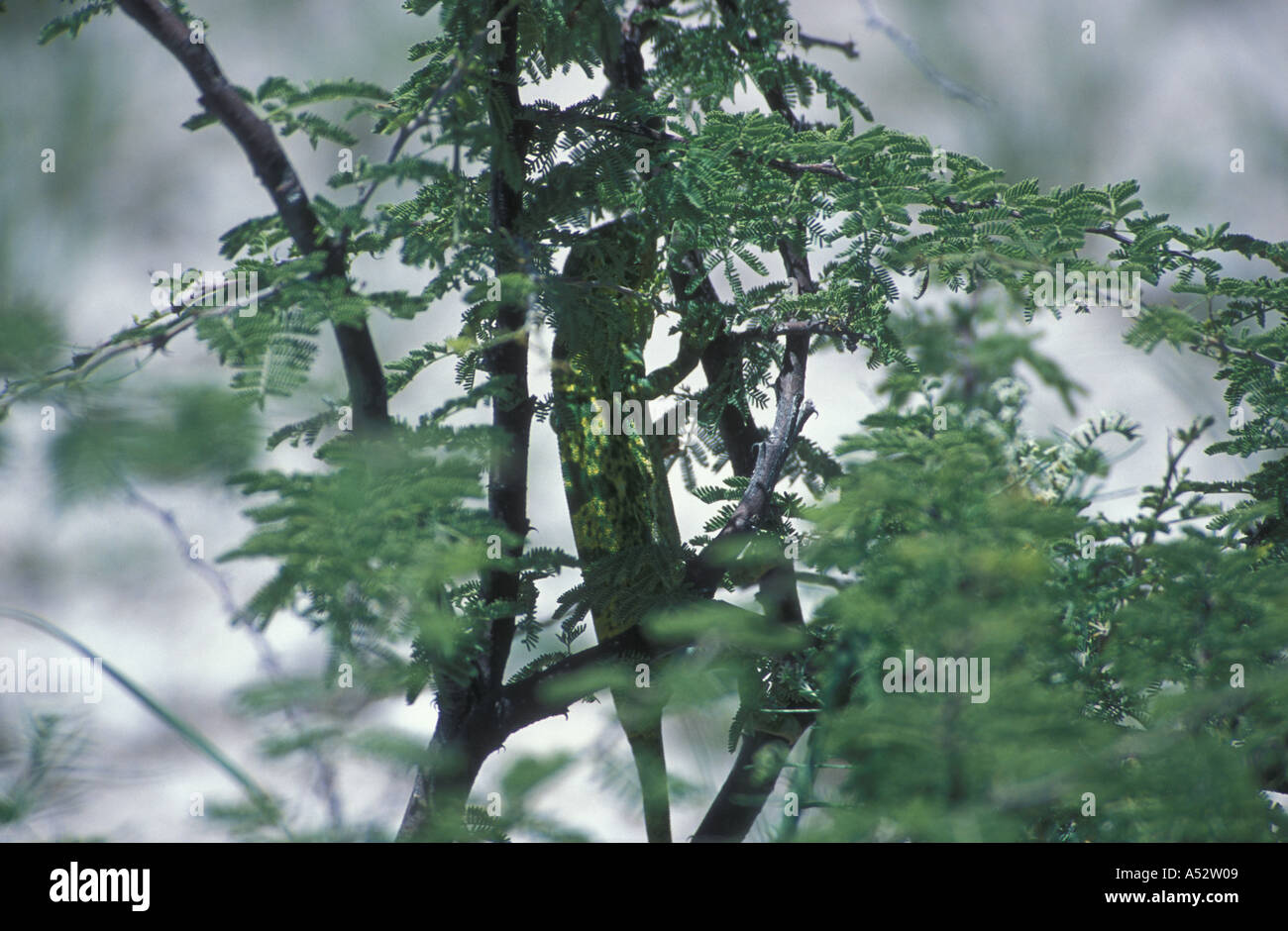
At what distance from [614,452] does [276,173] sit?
1.39 m

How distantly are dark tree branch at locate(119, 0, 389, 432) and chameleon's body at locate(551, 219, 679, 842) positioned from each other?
1.86ft

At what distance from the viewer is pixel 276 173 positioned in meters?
1.59

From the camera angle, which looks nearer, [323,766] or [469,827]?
[323,766]

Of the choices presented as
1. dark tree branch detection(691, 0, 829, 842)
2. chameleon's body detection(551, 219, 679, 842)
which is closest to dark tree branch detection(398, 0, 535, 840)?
chameleon's body detection(551, 219, 679, 842)

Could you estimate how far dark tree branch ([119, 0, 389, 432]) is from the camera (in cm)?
152

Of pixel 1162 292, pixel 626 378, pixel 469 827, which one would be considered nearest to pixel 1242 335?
pixel 1162 292

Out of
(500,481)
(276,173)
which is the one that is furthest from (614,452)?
(276,173)

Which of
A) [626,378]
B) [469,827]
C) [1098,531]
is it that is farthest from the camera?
[626,378]

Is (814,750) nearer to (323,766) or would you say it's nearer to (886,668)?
(886,668)

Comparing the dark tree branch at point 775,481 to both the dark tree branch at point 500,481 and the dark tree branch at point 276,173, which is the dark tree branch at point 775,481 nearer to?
the dark tree branch at point 500,481

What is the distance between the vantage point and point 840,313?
2203 millimetres

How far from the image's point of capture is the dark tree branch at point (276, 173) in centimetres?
152

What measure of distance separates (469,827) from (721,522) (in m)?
1.01

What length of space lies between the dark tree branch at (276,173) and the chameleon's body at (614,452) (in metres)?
0.57
